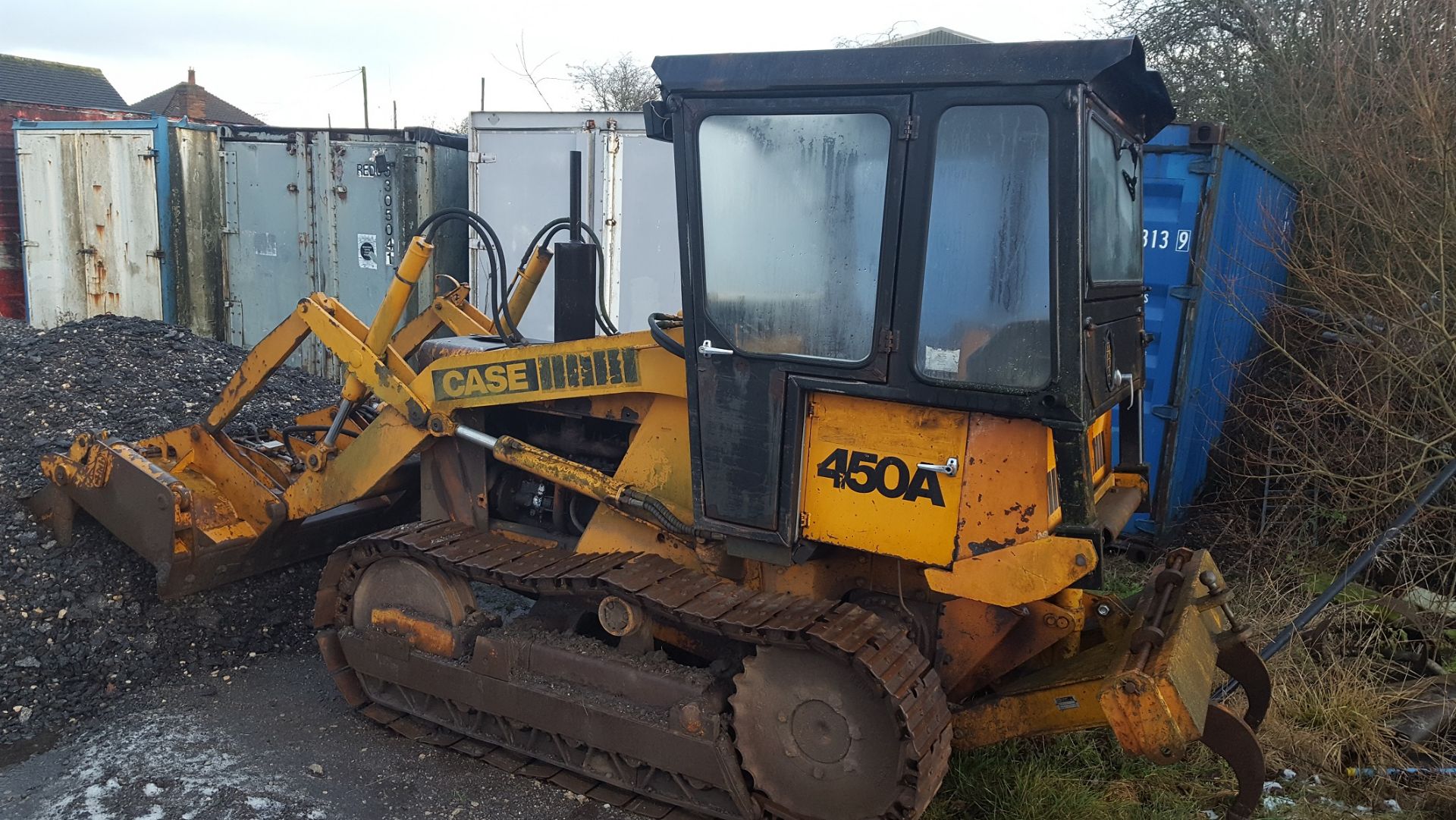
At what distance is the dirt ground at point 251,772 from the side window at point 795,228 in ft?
5.86

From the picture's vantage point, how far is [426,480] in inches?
172

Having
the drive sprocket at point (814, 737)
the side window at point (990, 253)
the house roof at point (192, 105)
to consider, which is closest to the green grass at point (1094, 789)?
the drive sprocket at point (814, 737)

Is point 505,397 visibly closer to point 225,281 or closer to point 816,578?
point 816,578

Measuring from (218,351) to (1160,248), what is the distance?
6.37 meters

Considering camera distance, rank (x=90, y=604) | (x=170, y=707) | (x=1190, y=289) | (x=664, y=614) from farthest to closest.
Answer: (x=1190, y=289), (x=90, y=604), (x=170, y=707), (x=664, y=614)

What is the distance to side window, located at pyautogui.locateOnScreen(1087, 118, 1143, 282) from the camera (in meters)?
3.22

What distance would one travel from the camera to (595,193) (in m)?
8.70

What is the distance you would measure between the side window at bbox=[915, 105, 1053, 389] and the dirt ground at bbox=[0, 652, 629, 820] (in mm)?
1998

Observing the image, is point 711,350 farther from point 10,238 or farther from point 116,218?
point 10,238

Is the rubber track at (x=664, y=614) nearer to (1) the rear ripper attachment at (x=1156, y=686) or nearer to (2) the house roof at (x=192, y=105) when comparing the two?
(1) the rear ripper attachment at (x=1156, y=686)

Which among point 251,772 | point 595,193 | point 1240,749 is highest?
point 595,193

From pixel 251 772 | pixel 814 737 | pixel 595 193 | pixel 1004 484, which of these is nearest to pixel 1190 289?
pixel 1004 484

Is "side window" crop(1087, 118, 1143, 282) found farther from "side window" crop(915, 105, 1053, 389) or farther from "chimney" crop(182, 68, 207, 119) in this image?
"chimney" crop(182, 68, 207, 119)

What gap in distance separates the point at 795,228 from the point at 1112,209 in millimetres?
1165
